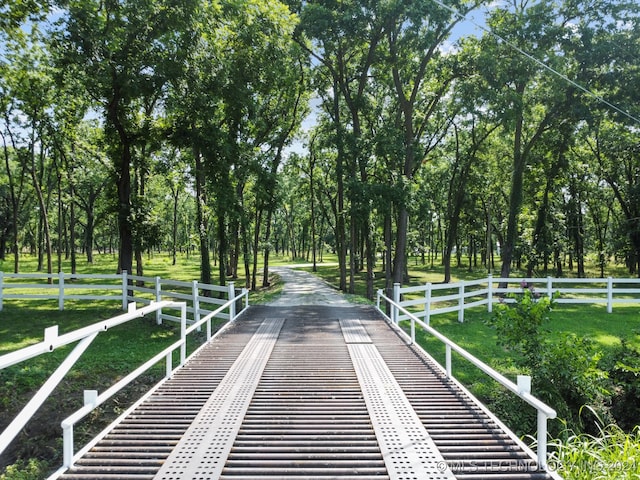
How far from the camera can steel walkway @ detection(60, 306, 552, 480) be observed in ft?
11.4

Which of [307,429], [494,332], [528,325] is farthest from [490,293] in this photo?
[307,429]

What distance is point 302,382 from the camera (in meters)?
5.91

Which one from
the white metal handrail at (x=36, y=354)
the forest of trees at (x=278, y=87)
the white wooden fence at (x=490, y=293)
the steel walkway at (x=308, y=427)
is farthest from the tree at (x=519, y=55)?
the white metal handrail at (x=36, y=354)

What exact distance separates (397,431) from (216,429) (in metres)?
1.78

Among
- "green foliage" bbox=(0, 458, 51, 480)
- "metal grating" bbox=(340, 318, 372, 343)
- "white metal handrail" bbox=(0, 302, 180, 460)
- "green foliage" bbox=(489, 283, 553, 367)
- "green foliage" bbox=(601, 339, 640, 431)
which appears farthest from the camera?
"metal grating" bbox=(340, 318, 372, 343)

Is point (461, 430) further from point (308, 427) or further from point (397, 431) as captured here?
point (308, 427)

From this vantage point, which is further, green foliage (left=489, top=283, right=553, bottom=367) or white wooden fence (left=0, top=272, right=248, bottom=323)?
white wooden fence (left=0, top=272, right=248, bottom=323)

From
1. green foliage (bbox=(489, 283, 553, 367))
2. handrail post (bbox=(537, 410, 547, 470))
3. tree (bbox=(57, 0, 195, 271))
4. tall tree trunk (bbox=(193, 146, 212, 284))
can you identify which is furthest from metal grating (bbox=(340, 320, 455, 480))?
tall tree trunk (bbox=(193, 146, 212, 284))

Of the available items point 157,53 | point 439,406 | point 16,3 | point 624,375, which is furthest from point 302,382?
point 157,53

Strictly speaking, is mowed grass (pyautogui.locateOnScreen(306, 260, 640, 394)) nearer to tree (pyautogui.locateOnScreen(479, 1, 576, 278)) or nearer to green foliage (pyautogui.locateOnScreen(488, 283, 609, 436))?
green foliage (pyautogui.locateOnScreen(488, 283, 609, 436))

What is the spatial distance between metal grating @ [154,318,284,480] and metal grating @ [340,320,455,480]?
1411 millimetres

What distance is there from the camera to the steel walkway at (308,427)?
11.4ft

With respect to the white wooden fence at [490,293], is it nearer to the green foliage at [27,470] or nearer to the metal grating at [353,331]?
the metal grating at [353,331]

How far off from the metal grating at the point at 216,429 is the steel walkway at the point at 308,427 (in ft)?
0.04
